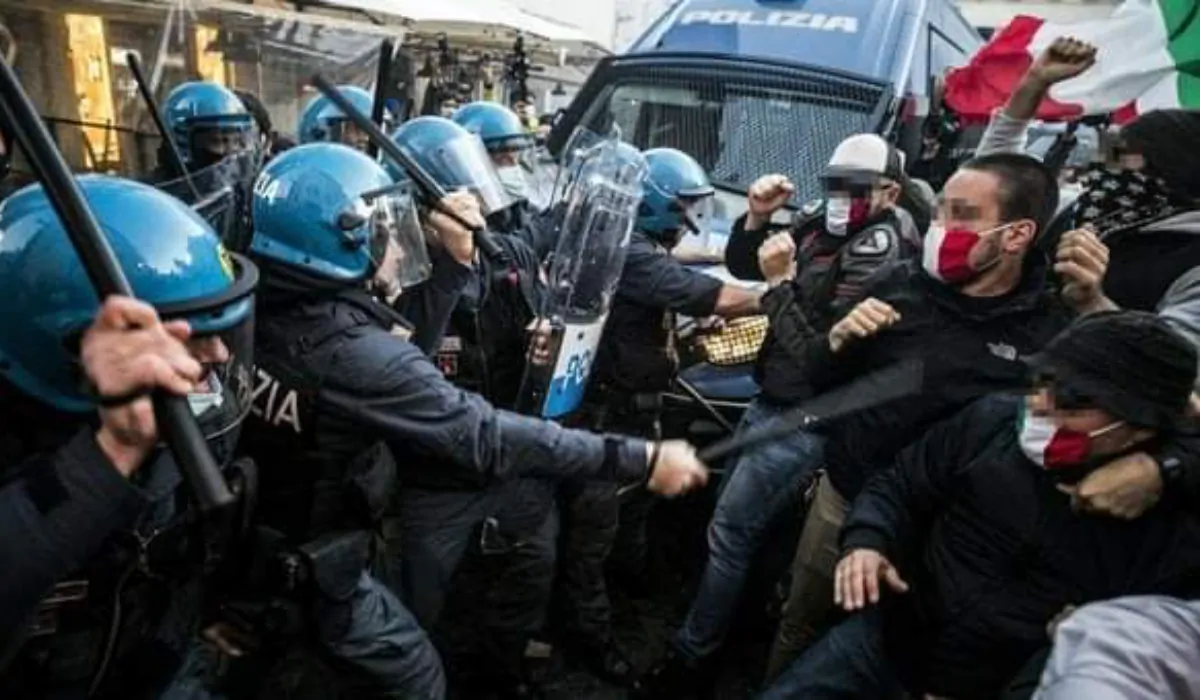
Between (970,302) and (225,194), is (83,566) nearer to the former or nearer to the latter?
(970,302)

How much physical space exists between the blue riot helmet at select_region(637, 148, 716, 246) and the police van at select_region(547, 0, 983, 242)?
4.83 ft

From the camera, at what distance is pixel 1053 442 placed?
77.7 inches

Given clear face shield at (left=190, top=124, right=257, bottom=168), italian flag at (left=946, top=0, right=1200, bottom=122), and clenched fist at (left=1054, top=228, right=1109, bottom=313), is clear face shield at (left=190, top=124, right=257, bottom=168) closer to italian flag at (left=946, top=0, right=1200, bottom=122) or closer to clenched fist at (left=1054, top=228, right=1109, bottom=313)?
italian flag at (left=946, top=0, right=1200, bottom=122)

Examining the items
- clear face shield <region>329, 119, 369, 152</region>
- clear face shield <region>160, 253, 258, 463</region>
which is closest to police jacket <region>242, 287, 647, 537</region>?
clear face shield <region>160, 253, 258, 463</region>

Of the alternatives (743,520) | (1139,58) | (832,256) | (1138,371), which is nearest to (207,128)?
(832,256)

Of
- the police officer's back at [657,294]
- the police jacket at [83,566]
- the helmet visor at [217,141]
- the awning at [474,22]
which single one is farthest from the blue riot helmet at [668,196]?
the awning at [474,22]

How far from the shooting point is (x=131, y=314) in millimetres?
1175

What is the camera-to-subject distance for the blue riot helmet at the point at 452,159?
3.57 meters

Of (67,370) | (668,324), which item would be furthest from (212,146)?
(67,370)

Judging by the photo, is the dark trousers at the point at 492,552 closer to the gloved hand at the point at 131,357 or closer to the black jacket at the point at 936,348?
the black jacket at the point at 936,348

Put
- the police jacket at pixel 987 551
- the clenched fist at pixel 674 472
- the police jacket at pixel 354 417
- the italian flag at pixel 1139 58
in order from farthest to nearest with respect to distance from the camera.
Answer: the italian flag at pixel 1139 58 → the clenched fist at pixel 674 472 → the police jacket at pixel 354 417 → the police jacket at pixel 987 551

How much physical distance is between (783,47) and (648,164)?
9.10 ft

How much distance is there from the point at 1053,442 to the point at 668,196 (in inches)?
89.3

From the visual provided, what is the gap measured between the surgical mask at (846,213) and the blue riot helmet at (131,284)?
7.79 ft
